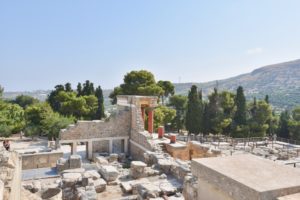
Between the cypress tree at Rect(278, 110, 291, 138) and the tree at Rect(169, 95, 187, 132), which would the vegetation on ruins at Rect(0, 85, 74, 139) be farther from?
the cypress tree at Rect(278, 110, 291, 138)

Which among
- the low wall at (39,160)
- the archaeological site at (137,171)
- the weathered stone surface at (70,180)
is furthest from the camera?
the low wall at (39,160)

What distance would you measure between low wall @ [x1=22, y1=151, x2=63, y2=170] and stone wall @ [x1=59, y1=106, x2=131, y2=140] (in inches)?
105

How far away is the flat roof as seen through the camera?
3.64 metres

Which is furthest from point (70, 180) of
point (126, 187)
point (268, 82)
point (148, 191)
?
point (268, 82)

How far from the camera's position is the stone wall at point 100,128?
17438mm

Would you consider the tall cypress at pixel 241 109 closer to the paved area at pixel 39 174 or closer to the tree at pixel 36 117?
the tree at pixel 36 117

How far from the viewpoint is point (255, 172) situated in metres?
4.13

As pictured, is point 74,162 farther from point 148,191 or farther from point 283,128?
point 283,128

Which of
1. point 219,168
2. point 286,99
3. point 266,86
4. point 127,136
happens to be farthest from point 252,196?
point 266,86

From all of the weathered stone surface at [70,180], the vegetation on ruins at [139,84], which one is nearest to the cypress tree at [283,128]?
the vegetation on ruins at [139,84]

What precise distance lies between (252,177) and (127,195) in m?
5.26

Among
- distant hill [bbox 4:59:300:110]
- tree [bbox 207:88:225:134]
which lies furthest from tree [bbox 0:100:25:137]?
distant hill [bbox 4:59:300:110]

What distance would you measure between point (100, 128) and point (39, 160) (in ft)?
16.1

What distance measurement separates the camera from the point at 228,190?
12.9 feet
